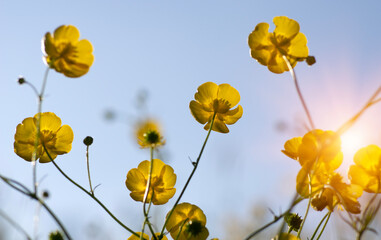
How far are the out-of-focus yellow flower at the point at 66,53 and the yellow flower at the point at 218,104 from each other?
0.49 meters

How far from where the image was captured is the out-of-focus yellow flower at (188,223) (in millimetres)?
1281

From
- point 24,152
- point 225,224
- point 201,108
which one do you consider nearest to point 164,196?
point 201,108

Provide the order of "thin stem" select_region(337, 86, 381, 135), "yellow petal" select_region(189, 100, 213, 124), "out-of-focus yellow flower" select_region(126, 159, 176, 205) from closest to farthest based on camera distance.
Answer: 1. "thin stem" select_region(337, 86, 381, 135)
2. "out-of-focus yellow flower" select_region(126, 159, 176, 205)
3. "yellow petal" select_region(189, 100, 213, 124)

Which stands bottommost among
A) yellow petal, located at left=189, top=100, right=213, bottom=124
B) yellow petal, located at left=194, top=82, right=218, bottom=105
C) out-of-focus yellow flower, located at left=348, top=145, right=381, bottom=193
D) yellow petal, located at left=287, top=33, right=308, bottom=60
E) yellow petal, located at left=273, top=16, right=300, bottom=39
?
out-of-focus yellow flower, located at left=348, top=145, right=381, bottom=193

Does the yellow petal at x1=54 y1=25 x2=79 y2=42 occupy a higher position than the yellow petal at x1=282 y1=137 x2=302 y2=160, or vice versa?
the yellow petal at x1=54 y1=25 x2=79 y2=42

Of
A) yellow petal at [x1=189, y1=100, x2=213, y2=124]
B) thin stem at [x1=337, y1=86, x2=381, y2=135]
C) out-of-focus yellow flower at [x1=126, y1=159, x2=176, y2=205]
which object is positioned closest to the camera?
thin stem at [x1=337, y1=86, x2=381, y2=135]

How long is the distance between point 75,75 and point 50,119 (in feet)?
1.09

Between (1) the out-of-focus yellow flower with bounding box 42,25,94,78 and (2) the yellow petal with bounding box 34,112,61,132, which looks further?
(2) the yellow petal with bounding box 34,112,61,132

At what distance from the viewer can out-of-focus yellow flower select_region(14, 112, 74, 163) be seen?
1.49m

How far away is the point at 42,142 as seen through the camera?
1.49 meters

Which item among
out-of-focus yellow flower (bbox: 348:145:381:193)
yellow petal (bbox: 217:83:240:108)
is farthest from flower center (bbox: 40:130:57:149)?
out-of-focus yellow flower (bbox: 348:145:381:193)

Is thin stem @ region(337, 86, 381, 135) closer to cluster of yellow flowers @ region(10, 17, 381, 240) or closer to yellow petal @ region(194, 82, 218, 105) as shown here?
cluster of yellow flowers @ region(10, 17, 381, 240)

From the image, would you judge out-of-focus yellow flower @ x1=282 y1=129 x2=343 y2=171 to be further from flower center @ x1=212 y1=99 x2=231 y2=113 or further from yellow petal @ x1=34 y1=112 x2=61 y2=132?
yellow petal @ x1=34 y1=112 x2=61 y2=132

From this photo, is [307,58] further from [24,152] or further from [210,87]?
[24,152]
